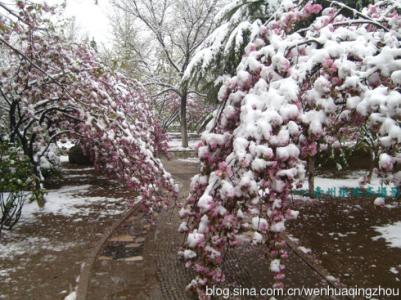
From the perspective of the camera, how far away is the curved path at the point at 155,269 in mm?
4516

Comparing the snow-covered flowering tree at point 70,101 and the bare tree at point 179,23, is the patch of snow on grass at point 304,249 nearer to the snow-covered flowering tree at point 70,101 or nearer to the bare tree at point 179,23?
the snow-covered flowering tree at point 70,101

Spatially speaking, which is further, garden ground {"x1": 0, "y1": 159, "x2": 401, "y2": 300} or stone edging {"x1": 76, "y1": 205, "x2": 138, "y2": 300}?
garden ground {"x1": 0, "y1": 159, "x2": 401, "y2": 300}

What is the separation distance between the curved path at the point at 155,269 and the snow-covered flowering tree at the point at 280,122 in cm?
127

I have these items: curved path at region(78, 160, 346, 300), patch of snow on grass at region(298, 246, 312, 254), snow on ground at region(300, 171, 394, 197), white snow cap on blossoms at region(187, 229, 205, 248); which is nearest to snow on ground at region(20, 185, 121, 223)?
curved path at region(78, 160, 346, 300)

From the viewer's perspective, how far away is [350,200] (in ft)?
28.5

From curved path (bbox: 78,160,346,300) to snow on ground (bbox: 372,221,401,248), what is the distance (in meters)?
1.46

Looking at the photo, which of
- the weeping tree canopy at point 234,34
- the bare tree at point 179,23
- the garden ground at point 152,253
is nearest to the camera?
the garden ground at point 152,253

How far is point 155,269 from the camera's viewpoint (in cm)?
516

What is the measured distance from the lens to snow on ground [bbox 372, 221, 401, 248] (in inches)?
231

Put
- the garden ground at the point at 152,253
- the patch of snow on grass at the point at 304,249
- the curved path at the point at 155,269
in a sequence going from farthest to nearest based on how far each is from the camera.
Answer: the patch of snow on grass at the point at 304,249 → the garden ground at the point at 152,253 → the curved path at the point at 155,269

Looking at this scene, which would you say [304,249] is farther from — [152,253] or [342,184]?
[342,184]

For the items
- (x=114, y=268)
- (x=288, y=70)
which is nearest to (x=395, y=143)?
(x=288, y=70)

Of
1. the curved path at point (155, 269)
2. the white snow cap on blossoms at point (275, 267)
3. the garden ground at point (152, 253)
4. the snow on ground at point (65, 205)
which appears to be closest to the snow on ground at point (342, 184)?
the garden ground at point (152, 253)

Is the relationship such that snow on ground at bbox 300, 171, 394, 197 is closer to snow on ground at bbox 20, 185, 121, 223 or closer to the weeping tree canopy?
the weeping tree canopy
